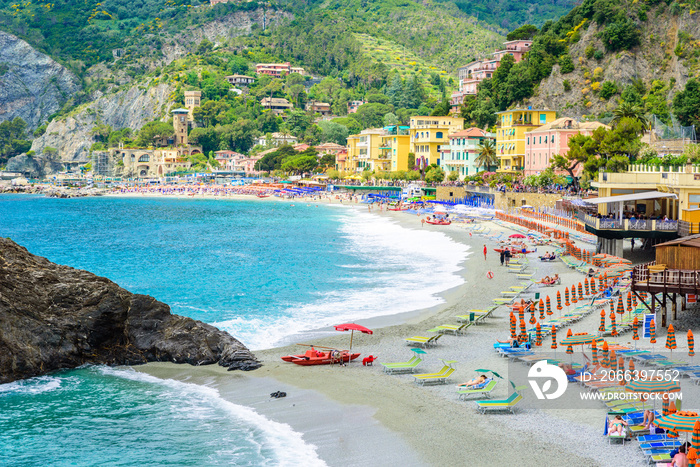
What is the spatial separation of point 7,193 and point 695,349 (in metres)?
169

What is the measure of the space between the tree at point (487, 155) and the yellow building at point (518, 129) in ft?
6.30

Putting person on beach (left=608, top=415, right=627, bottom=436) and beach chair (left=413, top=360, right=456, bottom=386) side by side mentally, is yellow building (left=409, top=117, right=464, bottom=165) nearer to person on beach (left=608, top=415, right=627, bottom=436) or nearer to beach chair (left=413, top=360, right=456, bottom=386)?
beach chair (left=413, top=360, right=456, bottom=386)

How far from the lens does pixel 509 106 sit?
8712 centimetres

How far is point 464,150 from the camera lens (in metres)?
87.0

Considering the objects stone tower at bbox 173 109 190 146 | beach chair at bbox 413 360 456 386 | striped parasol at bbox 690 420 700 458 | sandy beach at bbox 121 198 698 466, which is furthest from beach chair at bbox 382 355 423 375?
stone tower at bbox 173 109 190 146

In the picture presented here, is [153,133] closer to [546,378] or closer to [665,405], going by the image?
[546,378]

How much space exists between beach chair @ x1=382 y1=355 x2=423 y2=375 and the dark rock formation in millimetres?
3811

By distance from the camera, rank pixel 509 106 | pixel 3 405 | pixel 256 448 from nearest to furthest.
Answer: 1. pixel 256 448
2. pixel 3 405
3. pixel 509 106

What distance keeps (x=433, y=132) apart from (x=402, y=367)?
8298cm

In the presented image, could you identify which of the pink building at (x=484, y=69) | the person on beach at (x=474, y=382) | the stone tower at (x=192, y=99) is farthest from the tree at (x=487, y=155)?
the stone tower at (x=192, y=99)

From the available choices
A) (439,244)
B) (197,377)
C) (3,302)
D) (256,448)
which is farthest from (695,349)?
(439,244)

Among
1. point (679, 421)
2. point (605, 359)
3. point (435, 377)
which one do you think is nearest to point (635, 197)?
point (605, 359)

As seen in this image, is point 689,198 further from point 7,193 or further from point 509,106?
point 7,193

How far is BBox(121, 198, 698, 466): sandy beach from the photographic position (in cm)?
1295
